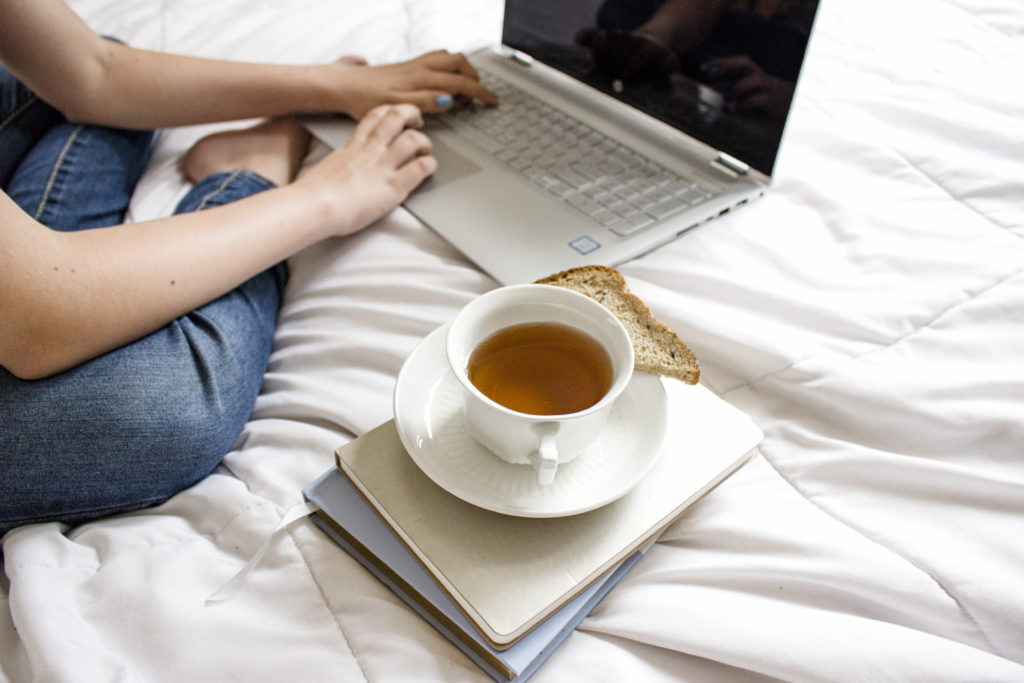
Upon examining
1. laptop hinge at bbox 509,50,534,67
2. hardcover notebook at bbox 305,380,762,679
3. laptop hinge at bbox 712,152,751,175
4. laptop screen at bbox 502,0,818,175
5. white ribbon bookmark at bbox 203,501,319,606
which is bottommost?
white ribbon bookmark at bbox 203,501,319,606

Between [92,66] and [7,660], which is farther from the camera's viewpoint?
[92,66]

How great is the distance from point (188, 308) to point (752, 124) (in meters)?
0.66

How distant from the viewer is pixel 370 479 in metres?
0.51

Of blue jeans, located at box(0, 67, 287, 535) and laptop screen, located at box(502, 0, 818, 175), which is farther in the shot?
laptop screen, located at box(502, 0, 818, 175)

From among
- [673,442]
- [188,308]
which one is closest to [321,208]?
[188,308]

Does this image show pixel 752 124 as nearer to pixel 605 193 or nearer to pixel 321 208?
pixel 605 193

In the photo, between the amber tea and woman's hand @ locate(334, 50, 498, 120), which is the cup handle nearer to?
the amber tea

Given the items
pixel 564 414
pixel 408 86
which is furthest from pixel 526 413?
pixel 408 86

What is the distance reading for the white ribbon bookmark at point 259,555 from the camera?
50cm

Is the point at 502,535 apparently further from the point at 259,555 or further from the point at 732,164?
the point at 732,164

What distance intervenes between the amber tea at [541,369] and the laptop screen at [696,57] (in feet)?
1.44

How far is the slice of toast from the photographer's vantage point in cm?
55

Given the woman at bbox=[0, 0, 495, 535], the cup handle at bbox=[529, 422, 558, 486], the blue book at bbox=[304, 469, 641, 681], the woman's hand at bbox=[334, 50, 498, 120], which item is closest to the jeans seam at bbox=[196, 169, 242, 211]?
the woman at bbox=[0, 0, 495, 535]

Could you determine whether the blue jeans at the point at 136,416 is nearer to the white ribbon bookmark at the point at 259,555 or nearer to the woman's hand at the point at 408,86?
the white ribbon bookmark at the point at 259,555
